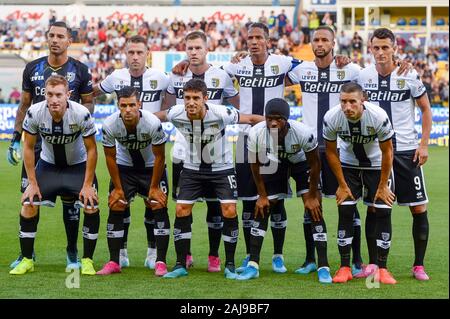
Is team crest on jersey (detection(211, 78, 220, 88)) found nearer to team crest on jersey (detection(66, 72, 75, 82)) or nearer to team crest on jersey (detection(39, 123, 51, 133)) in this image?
team crest on jersey (detection(66, 72, 75, 82))

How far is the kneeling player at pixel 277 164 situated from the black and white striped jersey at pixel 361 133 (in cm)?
28

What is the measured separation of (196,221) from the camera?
1349 centimetres

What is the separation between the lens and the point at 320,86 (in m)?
9.45

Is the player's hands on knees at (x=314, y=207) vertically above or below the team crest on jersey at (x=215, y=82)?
below

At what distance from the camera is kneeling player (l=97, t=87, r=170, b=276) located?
8859mm

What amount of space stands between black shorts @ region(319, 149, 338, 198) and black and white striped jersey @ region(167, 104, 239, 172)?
0.94m

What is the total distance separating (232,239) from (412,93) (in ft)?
7.45

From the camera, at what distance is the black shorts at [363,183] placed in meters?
8.72

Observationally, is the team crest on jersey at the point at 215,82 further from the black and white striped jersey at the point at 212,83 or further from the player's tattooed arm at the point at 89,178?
the player's tattooed arm at the point at 89,178

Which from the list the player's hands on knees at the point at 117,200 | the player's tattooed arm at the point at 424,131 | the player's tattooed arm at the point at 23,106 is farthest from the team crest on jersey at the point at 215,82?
the player's tattooed arm at the point at 424,131

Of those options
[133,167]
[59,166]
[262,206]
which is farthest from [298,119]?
[59,166]

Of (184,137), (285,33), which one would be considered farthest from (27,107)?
(285,33)

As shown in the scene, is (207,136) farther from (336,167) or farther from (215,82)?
(336,167)
